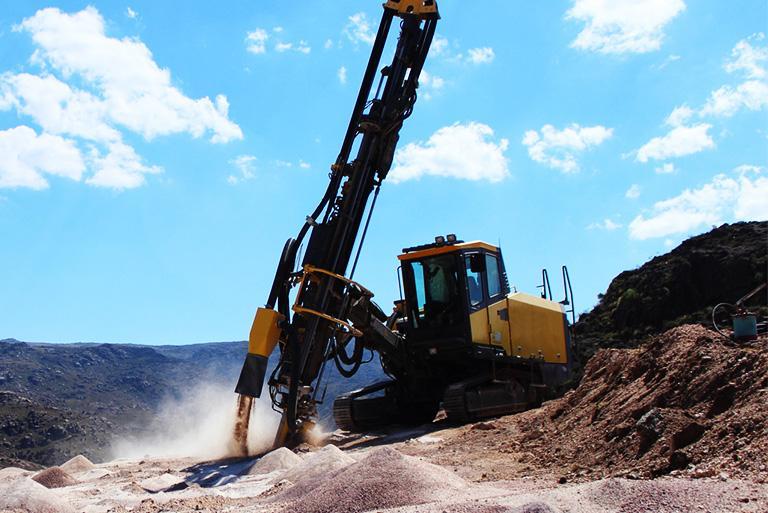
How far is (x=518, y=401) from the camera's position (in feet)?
44.9

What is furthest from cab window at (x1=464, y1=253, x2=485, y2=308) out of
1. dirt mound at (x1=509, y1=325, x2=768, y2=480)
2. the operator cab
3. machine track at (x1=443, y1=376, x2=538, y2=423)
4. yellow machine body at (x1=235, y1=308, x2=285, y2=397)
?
yellow machine body at (x1=235, y1=308, x2=285, y2=397)

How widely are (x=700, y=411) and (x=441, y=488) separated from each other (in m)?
2.68

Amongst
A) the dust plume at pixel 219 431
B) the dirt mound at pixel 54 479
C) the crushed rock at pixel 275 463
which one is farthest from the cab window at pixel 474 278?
the dirt mound at pixel 54 479

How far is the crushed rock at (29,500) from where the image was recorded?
6.97 meters

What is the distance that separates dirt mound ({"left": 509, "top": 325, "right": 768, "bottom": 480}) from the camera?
20.7 ft

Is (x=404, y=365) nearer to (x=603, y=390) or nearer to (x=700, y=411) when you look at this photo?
(x=603, y=390)

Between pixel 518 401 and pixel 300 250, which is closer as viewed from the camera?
pixel 300 250

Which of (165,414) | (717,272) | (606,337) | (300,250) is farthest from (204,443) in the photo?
(165,414)

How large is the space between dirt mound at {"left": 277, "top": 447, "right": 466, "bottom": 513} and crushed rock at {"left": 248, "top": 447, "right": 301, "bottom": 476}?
8.09ft

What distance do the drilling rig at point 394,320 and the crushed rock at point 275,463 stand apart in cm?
144

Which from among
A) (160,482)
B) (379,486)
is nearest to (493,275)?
(160,482)

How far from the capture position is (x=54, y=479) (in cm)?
999

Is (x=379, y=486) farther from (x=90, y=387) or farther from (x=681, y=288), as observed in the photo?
(x=90, y=387)

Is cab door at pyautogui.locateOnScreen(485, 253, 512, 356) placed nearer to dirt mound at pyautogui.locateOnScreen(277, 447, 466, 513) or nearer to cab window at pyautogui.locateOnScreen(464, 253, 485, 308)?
cab window at pyautogui.locateOnScreen(464, 253, 485, 308)
